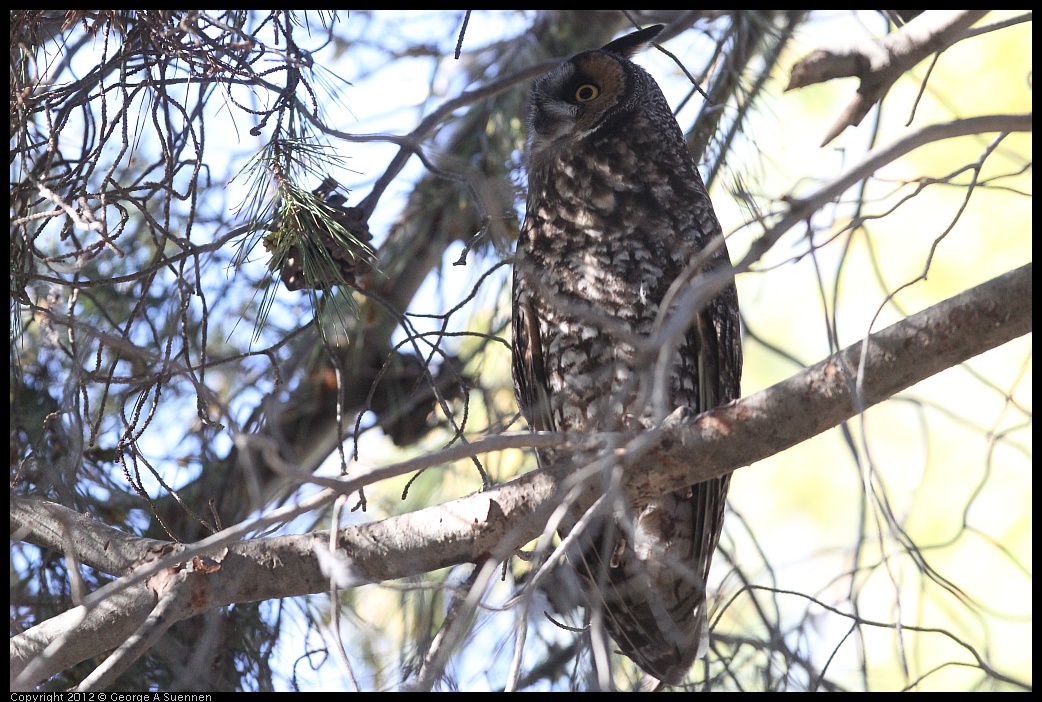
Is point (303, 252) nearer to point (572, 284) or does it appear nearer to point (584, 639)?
point (572, 284)

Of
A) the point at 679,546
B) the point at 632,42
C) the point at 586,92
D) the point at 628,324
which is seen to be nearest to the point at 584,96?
the point at 586,92

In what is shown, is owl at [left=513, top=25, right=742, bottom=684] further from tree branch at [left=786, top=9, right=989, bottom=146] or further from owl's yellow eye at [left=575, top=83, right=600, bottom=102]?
tree branch at [left=786, top=9, right=989, bottom=146]

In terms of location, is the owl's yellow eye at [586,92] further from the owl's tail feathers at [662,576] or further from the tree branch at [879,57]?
the tree branch at [879,57]

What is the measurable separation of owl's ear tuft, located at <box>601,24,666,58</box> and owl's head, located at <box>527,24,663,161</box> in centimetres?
3

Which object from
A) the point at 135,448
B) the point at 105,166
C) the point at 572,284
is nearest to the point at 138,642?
the point at 135,448

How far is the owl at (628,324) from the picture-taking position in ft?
6.07

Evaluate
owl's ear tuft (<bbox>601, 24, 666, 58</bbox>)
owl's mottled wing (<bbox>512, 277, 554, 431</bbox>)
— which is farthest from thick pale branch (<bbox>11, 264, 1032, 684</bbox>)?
owl's ear tuft (<bbox>601, 24, 666, 58</bbox>)

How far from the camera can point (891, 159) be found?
Result: 0.86 m

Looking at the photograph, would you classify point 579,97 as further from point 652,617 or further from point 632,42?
point 652,617

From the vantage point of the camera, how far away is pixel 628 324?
1853 millimetres

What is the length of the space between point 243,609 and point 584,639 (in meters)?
0.82

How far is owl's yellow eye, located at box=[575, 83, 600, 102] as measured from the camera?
2131 millimetres

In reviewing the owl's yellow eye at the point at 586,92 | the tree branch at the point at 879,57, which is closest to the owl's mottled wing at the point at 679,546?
the owl's yellow eye at the point at 586,92

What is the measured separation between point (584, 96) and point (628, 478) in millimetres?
1148
